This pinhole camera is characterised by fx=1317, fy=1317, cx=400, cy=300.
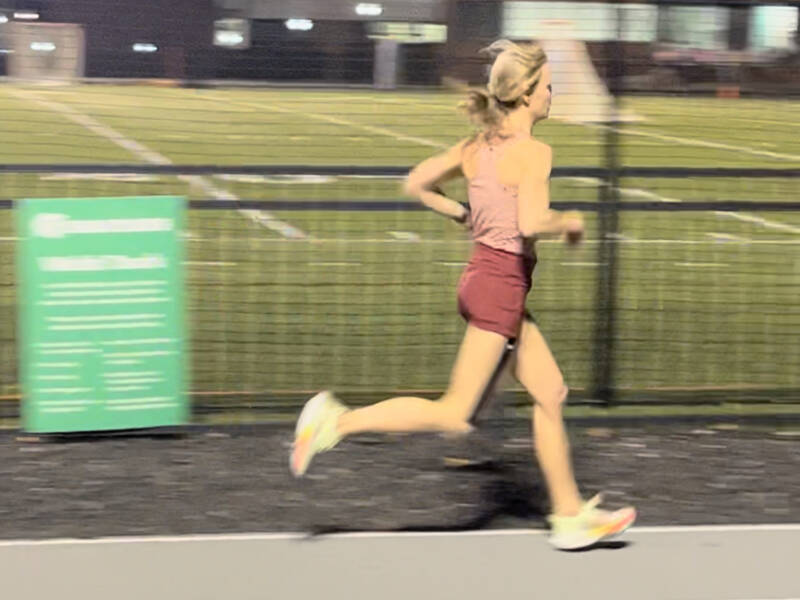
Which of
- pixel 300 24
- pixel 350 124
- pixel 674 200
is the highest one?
pixel 300 24

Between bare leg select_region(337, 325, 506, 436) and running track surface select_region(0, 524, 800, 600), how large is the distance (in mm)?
449

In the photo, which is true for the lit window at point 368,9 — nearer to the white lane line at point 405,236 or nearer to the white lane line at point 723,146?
the white lane line at point 405,236

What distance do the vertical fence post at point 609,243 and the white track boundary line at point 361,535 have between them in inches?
66.0

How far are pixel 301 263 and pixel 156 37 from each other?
212 centimetres

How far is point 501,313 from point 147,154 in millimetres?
4527

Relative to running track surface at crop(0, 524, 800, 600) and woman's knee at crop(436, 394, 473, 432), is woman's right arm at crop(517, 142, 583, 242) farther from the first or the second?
running track surface at crop(0, 524, 800, 600)

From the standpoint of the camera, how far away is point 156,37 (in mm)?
6469

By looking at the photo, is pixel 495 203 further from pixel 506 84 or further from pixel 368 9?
pixel 368 9

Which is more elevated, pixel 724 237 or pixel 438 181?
pixel 438 181

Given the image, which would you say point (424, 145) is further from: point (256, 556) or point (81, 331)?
point (256, 556)

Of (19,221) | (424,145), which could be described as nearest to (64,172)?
(19,221)

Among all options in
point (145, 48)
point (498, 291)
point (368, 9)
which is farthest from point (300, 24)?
point (498, 291)

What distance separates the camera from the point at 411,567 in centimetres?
453

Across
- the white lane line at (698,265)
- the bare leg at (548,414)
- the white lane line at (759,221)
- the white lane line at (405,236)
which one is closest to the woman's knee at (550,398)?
the bare leg at (548,414)
